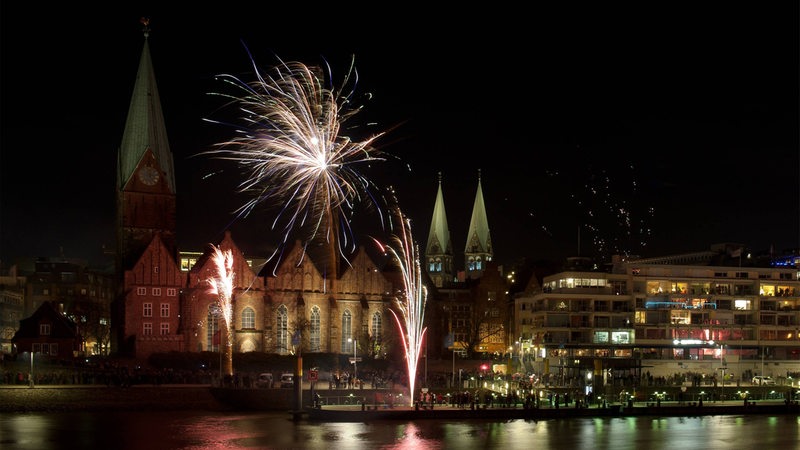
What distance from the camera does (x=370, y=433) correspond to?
63.2 meters

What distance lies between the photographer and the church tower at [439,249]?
183 meters

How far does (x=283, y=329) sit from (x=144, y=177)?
72.8 feet

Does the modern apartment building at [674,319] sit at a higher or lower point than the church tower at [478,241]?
lower

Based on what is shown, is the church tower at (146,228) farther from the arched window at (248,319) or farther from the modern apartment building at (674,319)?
the modern apartment building at (674,319)

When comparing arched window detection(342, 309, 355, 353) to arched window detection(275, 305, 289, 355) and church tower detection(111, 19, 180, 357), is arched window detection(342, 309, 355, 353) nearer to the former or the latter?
arched window detection(275, 305, 289, 355)

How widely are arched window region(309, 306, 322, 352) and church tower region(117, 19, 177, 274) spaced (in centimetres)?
1659

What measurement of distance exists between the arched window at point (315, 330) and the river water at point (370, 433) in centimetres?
3621

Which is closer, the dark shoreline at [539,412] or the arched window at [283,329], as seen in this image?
the dark shoreline at [539,412]

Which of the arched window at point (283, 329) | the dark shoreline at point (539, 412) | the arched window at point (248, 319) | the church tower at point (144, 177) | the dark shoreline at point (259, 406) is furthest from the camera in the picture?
the church tower at point (144, 177)

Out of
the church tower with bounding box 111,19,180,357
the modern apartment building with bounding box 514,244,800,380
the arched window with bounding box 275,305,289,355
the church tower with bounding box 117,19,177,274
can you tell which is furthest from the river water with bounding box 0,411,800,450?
the church tower with bounding box 117,19,177,274

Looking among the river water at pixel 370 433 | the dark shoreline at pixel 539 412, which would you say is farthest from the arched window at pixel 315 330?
the dark shoreline at pixel 539 412

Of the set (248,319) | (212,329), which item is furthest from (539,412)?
(248,319)

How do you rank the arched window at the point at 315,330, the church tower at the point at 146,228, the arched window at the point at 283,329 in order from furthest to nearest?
the arched window at the point at 315,330
the arched window at the point at 283,329
the church tower at the point at 146,228

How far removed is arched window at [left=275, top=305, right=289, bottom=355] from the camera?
358ft
